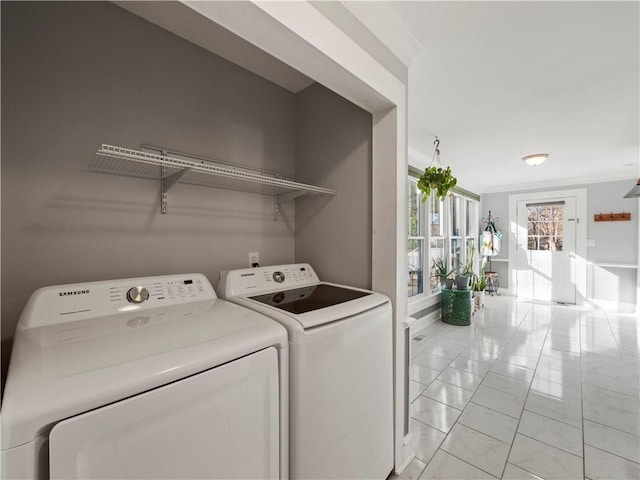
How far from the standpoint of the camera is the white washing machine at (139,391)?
1.75ft

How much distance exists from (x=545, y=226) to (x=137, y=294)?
22.8 ft

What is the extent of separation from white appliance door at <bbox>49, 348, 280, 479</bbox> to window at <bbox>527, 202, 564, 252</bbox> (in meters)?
6.62

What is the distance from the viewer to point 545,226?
5.59 metres

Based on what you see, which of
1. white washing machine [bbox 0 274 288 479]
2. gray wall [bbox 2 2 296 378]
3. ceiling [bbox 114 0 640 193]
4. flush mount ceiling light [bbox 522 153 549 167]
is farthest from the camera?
flush mount ceiling light [bbox 522 153 549 167]

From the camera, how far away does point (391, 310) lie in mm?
1434

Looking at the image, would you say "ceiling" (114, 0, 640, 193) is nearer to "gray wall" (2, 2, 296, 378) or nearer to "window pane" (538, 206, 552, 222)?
"gray wall" (2, 2, 296, 378)

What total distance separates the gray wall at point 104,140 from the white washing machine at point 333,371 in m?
0.41

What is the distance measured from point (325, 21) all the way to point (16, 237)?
1.44m

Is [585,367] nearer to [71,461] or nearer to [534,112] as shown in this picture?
[534,112]

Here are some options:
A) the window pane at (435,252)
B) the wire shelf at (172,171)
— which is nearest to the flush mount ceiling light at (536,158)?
the window pane at (435,252)

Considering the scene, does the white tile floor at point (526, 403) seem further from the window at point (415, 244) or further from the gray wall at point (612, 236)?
the gray wall at point (612, 236)

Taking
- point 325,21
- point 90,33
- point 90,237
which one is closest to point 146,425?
point 90,237

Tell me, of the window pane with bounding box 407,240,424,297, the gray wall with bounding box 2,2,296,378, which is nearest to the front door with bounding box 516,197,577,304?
the window pane with bounding box 407,240,424,297

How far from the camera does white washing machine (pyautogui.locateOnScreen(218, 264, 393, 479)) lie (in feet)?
3.18
